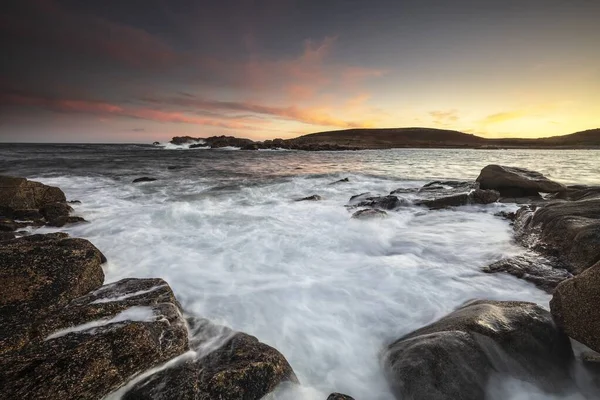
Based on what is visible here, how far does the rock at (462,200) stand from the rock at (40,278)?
427 inches

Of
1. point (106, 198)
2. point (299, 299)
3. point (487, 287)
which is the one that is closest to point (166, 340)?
point (299, 299)

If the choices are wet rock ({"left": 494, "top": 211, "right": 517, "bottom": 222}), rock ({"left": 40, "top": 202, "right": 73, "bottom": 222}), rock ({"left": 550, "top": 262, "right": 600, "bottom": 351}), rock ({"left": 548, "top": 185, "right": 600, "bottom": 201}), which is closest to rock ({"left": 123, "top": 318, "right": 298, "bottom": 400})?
rock ({"left": 550, "top": 262, "right": 600, "bottom": 351})

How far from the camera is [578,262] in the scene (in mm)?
5098

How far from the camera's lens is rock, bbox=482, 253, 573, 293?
504cm

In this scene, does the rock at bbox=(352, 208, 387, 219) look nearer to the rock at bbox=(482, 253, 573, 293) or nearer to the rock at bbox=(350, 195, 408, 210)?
the rock at bbox=(350, 195, 408, 210)

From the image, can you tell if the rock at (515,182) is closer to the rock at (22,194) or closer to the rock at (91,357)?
the rock at (91,357)

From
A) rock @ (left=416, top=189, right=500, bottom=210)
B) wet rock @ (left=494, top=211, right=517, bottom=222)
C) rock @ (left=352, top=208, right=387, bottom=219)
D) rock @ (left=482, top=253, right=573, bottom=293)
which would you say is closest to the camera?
rock @ (left=482, top=253, right=573, bottom=293)

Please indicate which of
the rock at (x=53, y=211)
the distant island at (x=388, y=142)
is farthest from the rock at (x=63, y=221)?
the distant island at (x=388, y=142)

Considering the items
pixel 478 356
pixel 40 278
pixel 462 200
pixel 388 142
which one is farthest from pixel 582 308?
pixel 388 142

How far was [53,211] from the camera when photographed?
9094 mm

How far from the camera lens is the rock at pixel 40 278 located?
331 cm

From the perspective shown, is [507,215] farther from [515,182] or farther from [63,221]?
[63,221]

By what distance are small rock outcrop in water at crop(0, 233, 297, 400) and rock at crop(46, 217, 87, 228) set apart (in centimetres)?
519

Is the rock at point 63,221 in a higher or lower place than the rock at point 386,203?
higher
